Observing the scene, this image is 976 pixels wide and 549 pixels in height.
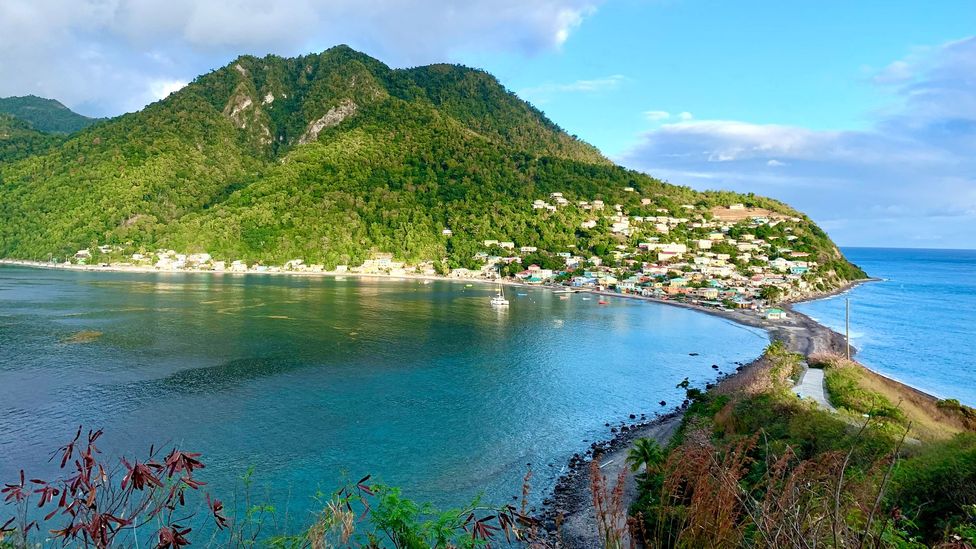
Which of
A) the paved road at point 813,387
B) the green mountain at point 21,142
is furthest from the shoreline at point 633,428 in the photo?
the green mountain at point 21,142

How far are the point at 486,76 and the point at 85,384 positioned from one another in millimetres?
136378

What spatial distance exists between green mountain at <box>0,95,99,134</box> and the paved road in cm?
17949

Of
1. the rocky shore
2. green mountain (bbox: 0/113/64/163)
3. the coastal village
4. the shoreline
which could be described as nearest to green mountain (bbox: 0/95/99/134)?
green mountain (bbox: 0/113/64/163)

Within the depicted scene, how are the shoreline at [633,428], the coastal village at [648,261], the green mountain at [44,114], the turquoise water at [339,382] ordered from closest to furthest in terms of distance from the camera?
the shoreline at [633,428] < the turquoise water at [339,382] < the coastal village at [648,261] < the green mountain at [44,114]

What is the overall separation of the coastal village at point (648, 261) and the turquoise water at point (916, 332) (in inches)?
274

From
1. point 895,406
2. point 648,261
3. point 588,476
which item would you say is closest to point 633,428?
point 588,476

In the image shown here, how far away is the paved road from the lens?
16.6 meters

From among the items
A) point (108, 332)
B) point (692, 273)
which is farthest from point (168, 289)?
point (692, 273)

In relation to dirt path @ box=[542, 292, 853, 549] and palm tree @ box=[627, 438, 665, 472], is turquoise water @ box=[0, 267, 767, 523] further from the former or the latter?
palm tree @ box=[627, 438, 665, 472]

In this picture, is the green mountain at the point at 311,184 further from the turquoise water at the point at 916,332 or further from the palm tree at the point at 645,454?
the palm tree at the point at 645,454

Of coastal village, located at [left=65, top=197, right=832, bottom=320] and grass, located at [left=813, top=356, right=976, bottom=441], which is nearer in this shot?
grass, located at [left=813, top=356, right=976, bottom=441]

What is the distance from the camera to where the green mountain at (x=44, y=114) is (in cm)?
14738

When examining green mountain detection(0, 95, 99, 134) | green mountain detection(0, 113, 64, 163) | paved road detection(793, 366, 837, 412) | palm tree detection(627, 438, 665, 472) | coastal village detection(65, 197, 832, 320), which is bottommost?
palm tree detection(627, 438, 665, 472)

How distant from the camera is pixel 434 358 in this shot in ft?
92.6
